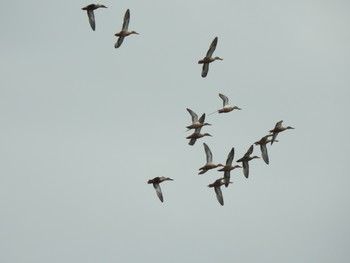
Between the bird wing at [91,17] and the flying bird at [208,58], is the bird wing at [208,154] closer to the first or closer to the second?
the flying bird at [208,58]

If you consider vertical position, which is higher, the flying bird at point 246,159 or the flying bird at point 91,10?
the flying bird at point 91,10

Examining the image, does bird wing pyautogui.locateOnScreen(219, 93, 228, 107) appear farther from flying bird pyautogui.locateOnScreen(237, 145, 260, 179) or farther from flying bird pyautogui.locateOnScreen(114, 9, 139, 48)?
flying bird pyautogui.locateOnScreen(114, 9, 139, 48)

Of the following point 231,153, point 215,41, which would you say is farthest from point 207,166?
point 215,41

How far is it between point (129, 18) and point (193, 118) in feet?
30.6

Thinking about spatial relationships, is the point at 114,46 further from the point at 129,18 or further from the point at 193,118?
the point at 193,118

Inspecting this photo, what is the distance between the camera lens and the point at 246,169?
104 m

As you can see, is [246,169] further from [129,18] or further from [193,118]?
[129,18]

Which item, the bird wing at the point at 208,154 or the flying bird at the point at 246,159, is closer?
the bird wing at the point at 208,154

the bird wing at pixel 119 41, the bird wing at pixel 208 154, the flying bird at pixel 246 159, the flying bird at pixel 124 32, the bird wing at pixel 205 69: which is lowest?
the flying bird at pixel 246 159

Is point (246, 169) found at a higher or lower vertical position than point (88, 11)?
lower

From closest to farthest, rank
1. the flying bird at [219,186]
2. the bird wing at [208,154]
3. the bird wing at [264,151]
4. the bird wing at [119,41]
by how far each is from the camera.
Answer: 1. the bird wing at [119,41]
2. the bird wing at [208,154]
3. the flying bird at [219,186]
4. the bird wing at [264,151]

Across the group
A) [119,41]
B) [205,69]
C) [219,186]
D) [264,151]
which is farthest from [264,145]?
[119,41]

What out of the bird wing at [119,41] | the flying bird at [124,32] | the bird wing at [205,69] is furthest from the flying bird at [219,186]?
the flying bird at [124,32]

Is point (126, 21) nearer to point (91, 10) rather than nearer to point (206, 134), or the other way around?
point (91, 10)
